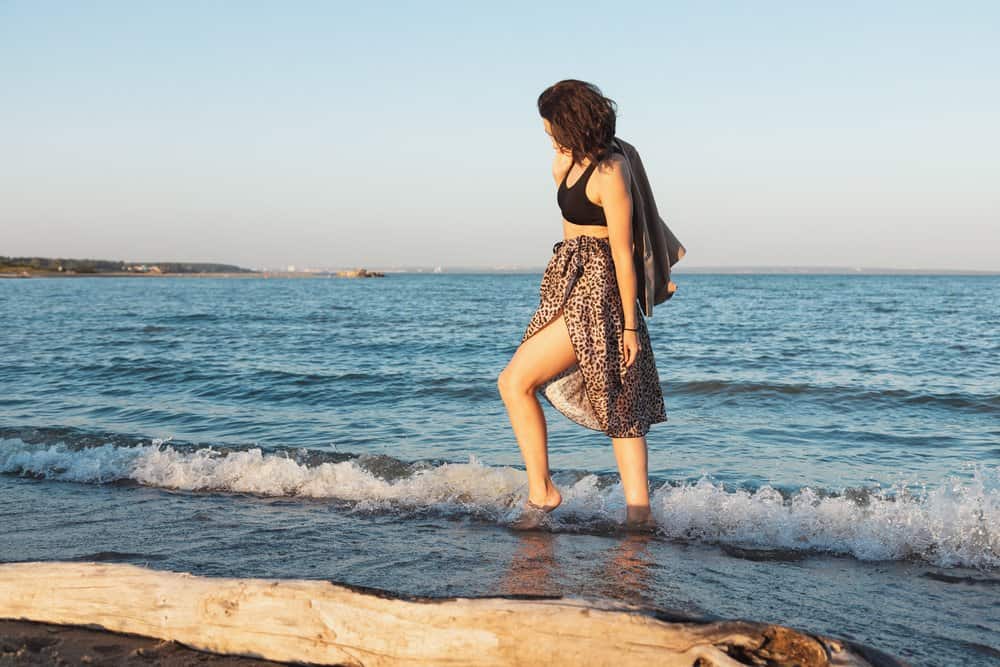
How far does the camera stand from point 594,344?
4023mm

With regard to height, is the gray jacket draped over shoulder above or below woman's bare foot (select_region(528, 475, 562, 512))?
above

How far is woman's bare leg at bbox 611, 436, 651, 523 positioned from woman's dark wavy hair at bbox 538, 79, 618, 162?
1.42 meters

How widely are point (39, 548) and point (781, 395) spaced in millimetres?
8567

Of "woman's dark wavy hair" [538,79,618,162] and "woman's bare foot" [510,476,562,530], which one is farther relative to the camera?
"woman's bare foot" [510,476,562,530]

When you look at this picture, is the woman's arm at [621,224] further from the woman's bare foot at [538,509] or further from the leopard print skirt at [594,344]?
the woman's bare foot at [538,509]

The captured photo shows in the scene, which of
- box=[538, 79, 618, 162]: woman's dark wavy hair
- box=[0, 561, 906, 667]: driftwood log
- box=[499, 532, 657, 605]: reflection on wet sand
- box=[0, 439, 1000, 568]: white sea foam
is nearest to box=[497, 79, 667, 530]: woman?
box=[538, 79, 618, 162]: woman's dark wavy hair

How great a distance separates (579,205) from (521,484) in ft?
6.96

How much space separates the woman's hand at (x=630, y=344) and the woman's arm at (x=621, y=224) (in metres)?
0.05

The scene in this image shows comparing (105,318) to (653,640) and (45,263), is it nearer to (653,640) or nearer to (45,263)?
(653,640)

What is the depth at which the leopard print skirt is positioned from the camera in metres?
4.02

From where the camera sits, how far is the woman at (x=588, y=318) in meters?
3.77

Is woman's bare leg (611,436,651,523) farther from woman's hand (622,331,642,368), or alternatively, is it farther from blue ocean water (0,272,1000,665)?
woman's hand (622,331,642,368)

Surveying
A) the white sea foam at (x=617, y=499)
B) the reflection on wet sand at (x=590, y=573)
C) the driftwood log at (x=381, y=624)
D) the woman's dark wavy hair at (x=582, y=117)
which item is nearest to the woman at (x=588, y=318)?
the woman's dark wavy hair at (x=582, y=117)

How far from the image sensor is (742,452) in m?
7.24
